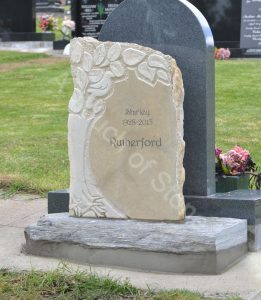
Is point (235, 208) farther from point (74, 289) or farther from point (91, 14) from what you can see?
point (91, 14)

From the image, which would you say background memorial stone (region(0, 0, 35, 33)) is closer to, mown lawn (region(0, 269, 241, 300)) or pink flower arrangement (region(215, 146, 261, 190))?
pink flower arrangement (region(215, 146, 261, 190))

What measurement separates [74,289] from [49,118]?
8.45 m

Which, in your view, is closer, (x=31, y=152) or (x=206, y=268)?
(x=206, y=268)

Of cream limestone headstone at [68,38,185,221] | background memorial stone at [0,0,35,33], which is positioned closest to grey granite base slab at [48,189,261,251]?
cream limestone headstone at [68,38,185,221]

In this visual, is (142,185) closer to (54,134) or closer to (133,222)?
(133,222)

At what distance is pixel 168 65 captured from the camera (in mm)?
5848

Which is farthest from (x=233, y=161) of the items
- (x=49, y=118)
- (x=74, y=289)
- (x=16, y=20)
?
(x=16, y=20)

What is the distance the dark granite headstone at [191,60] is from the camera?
604cm

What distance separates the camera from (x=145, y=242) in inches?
225

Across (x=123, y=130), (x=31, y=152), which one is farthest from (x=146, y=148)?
(x=31, y=152)

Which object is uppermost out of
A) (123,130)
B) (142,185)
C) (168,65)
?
(168,65)

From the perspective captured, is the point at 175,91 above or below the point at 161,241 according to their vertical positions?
above

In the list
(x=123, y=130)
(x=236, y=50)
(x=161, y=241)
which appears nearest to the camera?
(x=161, y=241)

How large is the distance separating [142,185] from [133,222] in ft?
0.87
